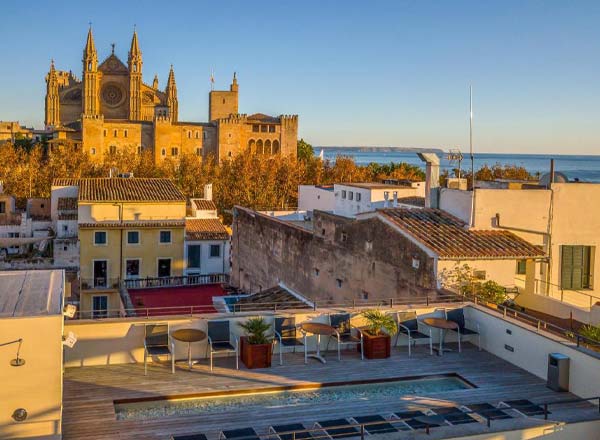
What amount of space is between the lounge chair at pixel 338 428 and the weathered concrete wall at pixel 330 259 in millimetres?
7399

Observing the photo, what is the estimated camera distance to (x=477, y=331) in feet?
41.7

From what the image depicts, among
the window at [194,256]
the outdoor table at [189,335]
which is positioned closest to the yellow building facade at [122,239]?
the window at [194,256]

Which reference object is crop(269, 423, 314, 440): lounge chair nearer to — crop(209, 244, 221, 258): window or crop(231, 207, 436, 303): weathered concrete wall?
crop(231, 207, 436, 303): weathered concrete wall

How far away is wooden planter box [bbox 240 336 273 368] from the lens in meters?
11.0

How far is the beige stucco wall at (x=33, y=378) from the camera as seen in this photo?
8117 mm

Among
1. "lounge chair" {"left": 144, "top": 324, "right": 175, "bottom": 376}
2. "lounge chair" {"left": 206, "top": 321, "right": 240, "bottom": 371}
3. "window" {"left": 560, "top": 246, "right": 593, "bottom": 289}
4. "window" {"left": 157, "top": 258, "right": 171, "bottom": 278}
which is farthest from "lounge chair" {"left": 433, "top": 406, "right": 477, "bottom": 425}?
"window" {"left": 157, "top": 258, "right": 171, "bottom": 278}

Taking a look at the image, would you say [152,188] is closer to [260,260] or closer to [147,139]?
[260,260]

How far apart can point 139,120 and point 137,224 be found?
70838 mm

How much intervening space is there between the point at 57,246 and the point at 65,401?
1193 inches

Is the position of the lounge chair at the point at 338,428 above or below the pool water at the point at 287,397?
above

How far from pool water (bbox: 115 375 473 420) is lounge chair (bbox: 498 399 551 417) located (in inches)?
38.7

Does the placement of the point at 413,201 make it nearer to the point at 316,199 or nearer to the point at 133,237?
the point at 133,237

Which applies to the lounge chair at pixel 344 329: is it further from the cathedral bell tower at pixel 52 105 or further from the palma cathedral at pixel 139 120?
the cathedral bell tower at pixel 52 105

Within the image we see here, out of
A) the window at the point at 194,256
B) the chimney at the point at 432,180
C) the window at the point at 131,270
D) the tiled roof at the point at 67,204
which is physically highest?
the chimney at the point at 432,180
